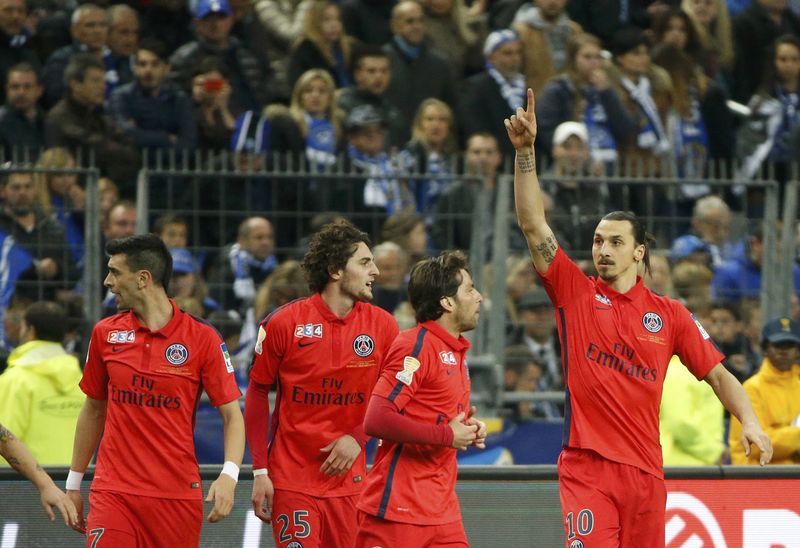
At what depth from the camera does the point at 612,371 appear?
7215 mm

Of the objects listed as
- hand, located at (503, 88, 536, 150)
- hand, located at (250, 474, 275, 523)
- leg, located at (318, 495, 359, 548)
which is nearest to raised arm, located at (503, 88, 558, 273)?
hand, located at (503, 88, 536, 150)

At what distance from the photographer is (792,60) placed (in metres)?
14.2

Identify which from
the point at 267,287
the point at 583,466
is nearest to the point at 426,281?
the point at 583,466

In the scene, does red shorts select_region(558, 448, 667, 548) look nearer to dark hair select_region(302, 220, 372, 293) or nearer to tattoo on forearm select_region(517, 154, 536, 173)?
tattoo on forearm select_region(517, 154, 536, 173)

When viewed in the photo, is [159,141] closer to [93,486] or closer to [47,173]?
[47,173]

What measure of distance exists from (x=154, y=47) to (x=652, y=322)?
6.57m

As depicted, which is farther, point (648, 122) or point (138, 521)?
point (648, 122)

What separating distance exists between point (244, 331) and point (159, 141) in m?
2.31

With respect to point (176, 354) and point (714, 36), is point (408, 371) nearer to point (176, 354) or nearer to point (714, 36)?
point (176, 354)

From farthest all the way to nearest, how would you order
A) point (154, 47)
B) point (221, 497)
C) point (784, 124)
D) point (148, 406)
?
1. point (784, 124)
2. point (154, 47)
3. point (148, 406)
4. point (221, 497)

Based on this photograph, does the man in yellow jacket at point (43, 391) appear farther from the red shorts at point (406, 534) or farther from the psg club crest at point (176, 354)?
the red shorts at point (406, 534)

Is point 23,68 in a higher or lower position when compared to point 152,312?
higher

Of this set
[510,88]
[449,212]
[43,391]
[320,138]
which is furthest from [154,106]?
[43,391]

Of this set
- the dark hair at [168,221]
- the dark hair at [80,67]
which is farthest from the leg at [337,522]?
the dark hair at [80,67]
